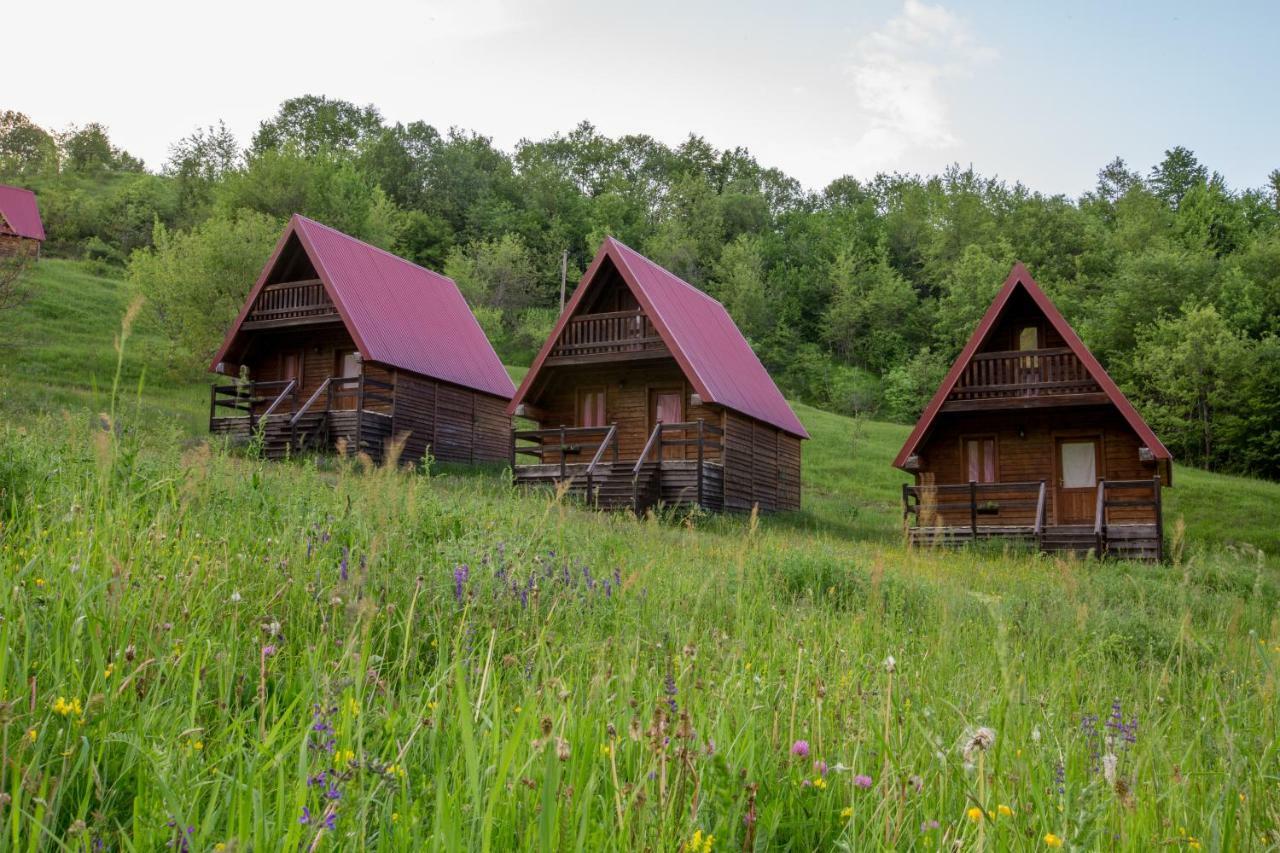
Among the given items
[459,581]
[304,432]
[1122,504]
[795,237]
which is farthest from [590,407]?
[795,237]

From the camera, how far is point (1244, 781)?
11.1ft

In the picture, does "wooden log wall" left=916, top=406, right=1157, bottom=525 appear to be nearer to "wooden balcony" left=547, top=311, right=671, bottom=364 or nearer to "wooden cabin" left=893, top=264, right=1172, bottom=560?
"wooden cabin" left=893, top=264, right=1172, bottom=560

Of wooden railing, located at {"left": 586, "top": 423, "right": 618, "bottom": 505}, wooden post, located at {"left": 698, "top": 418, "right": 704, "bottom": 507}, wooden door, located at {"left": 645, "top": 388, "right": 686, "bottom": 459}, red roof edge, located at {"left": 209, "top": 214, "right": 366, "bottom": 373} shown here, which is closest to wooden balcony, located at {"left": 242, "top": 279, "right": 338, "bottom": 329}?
red roof edge, located at {"left": 209, "top": 214, "right": 366, "bottom": 373}

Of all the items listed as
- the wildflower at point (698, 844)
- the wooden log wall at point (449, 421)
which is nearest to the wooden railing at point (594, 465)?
the wooden log wall at point (449, 421)

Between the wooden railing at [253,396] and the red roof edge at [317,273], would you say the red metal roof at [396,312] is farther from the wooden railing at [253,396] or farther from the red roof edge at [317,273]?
the wooden railing at [253,396]

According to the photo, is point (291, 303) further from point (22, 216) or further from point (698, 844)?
point (22, 216)

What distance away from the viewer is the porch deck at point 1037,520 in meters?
20.2

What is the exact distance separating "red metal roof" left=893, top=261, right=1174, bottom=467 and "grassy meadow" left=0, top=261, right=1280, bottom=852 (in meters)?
13.0

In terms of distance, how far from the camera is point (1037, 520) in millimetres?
20391

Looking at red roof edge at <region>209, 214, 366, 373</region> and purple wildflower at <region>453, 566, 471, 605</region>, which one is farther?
red roof edge at <region>209, 214, 366, 373</region>

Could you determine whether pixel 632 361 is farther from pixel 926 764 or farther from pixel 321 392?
pixel 926 764

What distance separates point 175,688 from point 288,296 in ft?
86.9

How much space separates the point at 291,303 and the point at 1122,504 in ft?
72.6

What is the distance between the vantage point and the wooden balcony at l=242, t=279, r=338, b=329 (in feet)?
88.6
